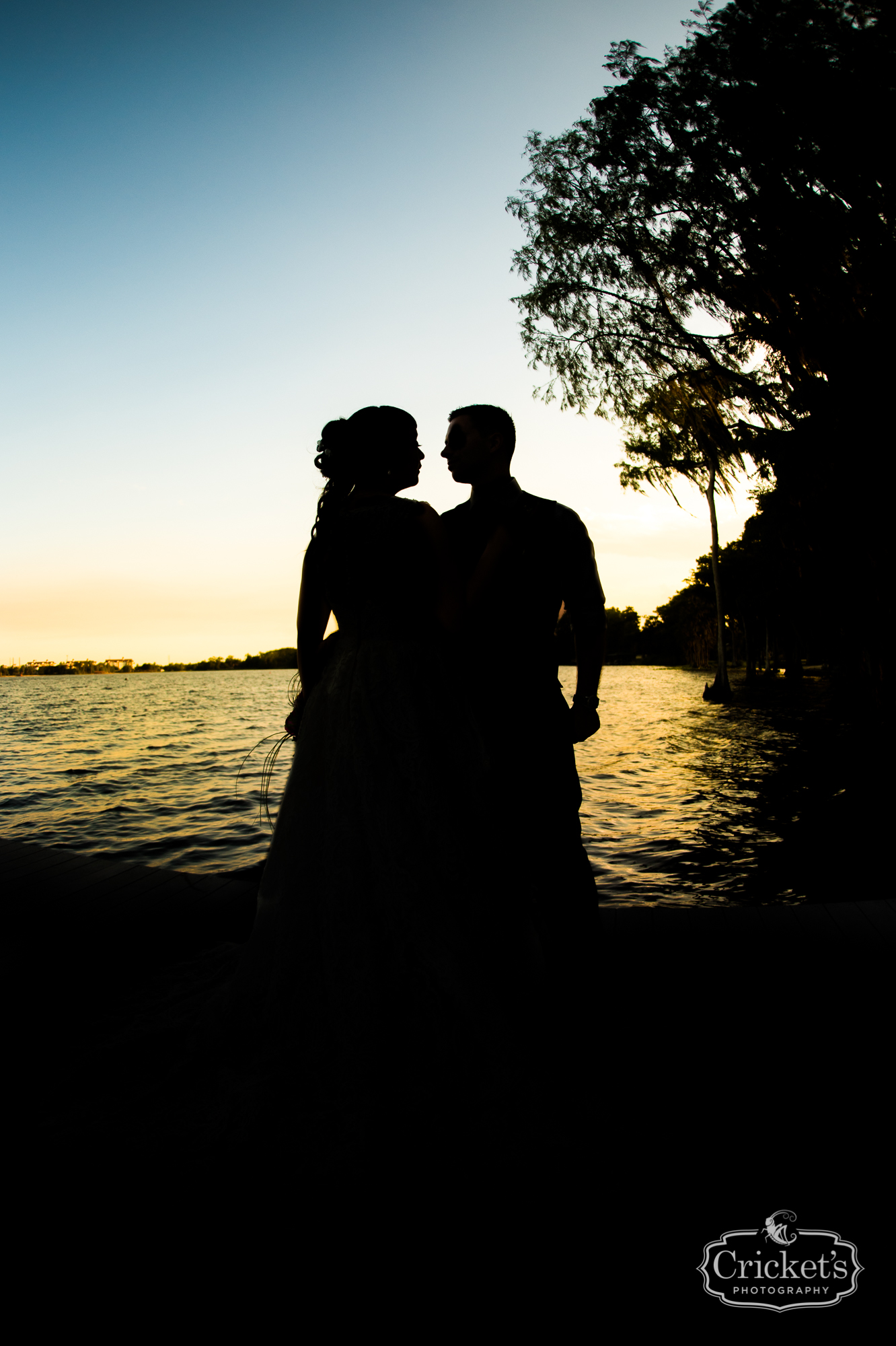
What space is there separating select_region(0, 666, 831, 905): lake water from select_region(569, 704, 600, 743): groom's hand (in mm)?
3813

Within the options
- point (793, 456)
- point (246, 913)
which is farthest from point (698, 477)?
point (246, 913)

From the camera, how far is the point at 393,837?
234 cm

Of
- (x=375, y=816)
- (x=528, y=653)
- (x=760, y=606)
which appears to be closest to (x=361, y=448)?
(x=528, y=653)

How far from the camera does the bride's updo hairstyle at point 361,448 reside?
258cm

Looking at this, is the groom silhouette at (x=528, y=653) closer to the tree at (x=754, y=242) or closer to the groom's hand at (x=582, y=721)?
the groom's hand at (x=582, y=721)

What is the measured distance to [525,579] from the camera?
2.64 metres

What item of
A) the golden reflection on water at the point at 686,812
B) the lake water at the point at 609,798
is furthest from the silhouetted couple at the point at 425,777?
the golden reflection on water at the point at 686,812

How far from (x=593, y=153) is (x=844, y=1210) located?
18939 mm

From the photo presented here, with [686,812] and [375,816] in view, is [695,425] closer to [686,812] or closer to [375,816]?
[686,812]

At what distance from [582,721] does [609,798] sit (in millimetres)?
9510

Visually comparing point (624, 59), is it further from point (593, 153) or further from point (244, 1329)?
point (244, 1329)

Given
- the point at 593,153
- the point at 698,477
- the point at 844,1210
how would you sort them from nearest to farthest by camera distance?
the point at 844,1210
the point at 593,153
the point at 698,477

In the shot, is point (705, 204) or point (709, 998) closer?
point (709, 998)

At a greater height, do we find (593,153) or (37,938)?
(593,153)
